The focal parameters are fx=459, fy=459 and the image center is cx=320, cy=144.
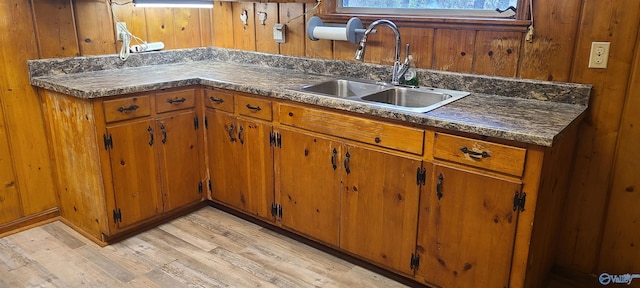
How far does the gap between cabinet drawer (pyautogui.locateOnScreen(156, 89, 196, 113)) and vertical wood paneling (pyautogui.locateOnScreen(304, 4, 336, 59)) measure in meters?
0.77

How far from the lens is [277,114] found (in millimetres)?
2451

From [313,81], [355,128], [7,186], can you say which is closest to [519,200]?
[355,128]

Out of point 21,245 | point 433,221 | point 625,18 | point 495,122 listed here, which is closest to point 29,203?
point 21,245

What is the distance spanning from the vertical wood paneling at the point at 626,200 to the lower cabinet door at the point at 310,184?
1.25 meters

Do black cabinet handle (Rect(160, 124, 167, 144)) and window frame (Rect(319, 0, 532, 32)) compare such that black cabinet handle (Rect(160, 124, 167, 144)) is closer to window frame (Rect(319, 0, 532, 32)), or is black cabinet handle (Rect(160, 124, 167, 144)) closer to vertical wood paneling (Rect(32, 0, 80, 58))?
vertical wood paneling (Rect(32, 0, 80, 58))

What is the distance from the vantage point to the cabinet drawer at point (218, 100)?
2.68 metres

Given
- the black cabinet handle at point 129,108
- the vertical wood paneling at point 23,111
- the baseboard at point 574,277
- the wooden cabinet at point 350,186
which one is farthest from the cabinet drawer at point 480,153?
the vertical wood paneling at point 23,111

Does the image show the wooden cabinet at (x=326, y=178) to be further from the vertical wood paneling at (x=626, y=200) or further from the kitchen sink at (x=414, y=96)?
the kitchen sink at (x=414, y=96)

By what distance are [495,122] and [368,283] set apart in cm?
101

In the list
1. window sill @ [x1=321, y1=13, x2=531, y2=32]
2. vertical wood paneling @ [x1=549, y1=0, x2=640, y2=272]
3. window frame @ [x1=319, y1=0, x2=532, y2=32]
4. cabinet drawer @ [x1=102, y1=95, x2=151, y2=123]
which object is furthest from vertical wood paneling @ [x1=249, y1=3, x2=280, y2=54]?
vertical wood paneling @ [x1=549, y1=0, x2=640, y2=272]

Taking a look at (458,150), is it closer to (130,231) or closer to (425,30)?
(425,30)

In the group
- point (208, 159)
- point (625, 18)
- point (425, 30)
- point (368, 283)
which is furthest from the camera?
point (208, 159)

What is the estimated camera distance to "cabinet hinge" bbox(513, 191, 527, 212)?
1730mm

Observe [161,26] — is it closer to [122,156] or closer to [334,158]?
[122,156]
